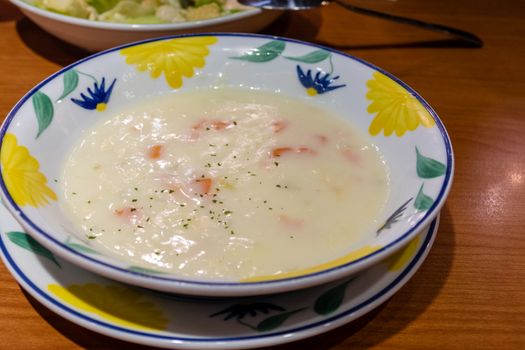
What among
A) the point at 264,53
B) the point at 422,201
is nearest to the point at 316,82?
the point at 264,53

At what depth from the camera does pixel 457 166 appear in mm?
1648

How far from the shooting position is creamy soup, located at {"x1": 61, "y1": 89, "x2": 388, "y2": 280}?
3.67ft

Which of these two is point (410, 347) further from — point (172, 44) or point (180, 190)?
point (172, 44)

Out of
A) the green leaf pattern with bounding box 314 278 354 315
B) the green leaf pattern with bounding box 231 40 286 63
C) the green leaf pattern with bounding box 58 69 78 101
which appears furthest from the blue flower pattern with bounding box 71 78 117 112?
the green leaf pattern with bounding box 314 278 354 315

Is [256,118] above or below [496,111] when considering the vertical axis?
above

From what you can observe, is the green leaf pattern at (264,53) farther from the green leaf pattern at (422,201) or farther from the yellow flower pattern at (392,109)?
the green leaf pattern at (422,201)

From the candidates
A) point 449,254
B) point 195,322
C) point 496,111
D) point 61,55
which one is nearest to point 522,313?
point 449,254

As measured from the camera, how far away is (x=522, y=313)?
116 centimetres

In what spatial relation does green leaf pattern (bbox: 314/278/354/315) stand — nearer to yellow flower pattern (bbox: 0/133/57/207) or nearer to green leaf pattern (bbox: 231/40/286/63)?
yellow flower pattern (bbox: 0/133/57/207)

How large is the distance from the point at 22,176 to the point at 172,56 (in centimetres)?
69

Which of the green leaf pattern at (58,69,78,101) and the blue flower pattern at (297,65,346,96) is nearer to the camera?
the green leaf pattern at (58,69,78,101)

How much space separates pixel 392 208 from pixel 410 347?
0.97 feet

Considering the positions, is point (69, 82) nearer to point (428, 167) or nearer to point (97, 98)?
point (97, 98)

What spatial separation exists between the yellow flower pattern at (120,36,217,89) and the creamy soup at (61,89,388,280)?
0.23 feet
